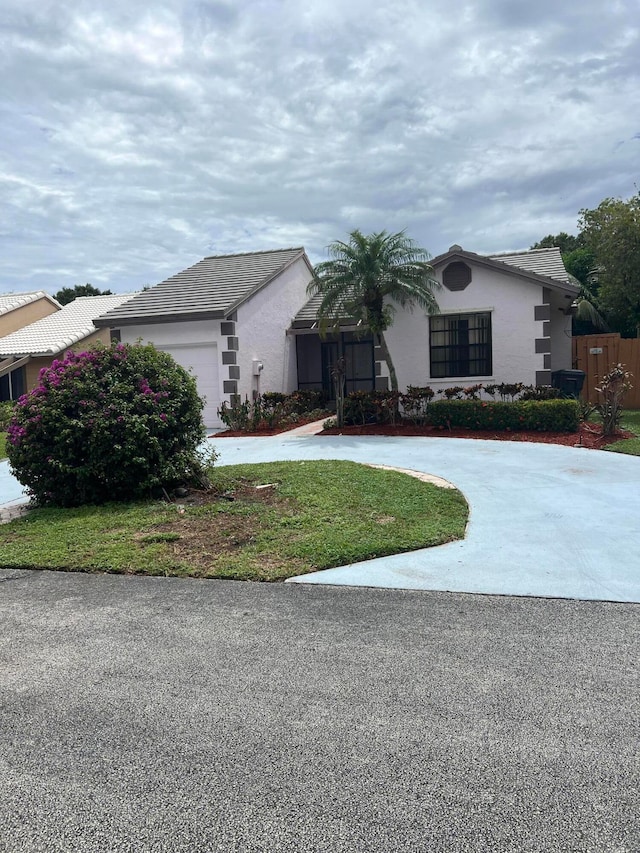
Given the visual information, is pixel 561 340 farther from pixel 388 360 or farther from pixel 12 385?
pixel 12 385

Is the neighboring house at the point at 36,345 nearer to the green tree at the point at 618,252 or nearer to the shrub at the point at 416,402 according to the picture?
the shrub at the point at 416,402

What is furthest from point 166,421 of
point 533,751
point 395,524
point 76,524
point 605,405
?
point 605,405

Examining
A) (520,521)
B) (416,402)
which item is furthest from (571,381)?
(520,521)

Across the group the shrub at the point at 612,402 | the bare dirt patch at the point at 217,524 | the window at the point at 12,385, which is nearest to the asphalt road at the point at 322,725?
the bare dirt patch at the point at 217,524

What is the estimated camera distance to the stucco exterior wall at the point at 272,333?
1653 centimetres

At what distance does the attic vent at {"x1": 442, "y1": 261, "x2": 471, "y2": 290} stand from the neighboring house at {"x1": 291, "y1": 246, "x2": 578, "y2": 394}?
2 cm

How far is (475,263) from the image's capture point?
1508cm

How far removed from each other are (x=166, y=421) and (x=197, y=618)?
422 cm

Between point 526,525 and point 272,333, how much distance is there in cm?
1289

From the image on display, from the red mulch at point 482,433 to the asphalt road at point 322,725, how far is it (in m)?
8.08

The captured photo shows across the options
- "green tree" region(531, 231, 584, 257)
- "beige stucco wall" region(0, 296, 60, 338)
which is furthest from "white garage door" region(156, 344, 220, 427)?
"green tree" region(531, 231, 584, 257)

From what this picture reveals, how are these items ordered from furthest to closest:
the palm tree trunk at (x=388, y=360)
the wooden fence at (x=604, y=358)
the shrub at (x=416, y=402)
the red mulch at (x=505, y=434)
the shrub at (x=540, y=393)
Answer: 1. the wooden fence at (x=604, y=358)
2. the palm tree trunk at (x=388, y=360)
3. the shrub at (x=416, y=402)
4. the shrub at (x=540, y=393)
5. the red mulch at (x=505, y=434)

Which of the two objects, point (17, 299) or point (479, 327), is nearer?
point (479, 327)

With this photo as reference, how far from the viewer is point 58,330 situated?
25531mm
